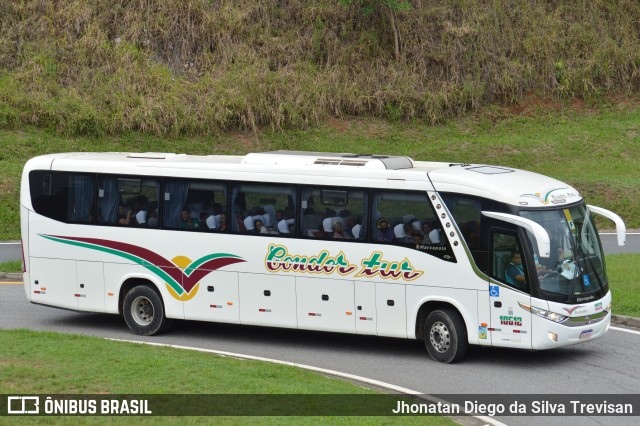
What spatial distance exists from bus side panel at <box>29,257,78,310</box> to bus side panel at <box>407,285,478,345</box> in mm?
6366

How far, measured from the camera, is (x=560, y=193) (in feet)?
52.1

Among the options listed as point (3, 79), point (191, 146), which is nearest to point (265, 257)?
point (191, 146)

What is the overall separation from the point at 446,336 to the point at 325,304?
6.86ft

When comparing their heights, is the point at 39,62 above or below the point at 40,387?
above

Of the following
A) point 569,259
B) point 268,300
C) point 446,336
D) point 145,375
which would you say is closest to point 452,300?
point 446,336

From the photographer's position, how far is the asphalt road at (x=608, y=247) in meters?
26.2

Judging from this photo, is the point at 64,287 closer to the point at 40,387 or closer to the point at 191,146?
the point at 40,387

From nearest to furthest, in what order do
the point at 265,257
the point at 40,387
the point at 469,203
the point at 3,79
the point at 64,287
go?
the point at 40,387 → the point at 469,203 → the point at 265,257 → the point at 64,287 → the point at 3,79

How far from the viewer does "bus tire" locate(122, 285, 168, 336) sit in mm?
18266

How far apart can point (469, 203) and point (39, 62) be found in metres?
26.6

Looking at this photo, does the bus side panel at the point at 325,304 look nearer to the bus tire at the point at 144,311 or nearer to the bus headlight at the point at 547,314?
the bus tire at the point at 144,311

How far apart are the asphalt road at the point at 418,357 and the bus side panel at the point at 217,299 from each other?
462 mm

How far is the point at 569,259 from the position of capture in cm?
1543
